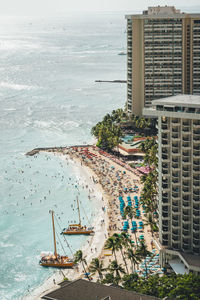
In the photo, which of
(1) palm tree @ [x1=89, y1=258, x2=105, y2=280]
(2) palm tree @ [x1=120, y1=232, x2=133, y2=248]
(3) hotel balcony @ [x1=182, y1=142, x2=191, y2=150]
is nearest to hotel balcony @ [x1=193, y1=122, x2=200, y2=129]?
(3) hotel balcony @ [x1=182, y1=142, x2=191, y2=150]

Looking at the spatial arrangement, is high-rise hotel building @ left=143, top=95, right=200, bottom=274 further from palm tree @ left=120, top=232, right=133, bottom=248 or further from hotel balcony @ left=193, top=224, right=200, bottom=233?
palm tree @ left=120, top=232, right=133, bottom=248

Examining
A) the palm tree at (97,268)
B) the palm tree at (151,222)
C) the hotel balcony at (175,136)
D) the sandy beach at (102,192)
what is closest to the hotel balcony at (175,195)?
the hotel balcony at (175,136)

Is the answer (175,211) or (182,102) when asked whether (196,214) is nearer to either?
(175,211)

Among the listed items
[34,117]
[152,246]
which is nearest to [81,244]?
[152,246]

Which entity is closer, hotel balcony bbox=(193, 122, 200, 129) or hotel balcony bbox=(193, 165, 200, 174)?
hotel balcony bbox=(193, 122, 200, 129)

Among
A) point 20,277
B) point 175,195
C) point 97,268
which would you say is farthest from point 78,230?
point 175,195

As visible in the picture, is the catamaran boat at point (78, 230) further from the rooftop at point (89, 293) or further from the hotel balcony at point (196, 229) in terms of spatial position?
the rooftop at point (89, 293)
